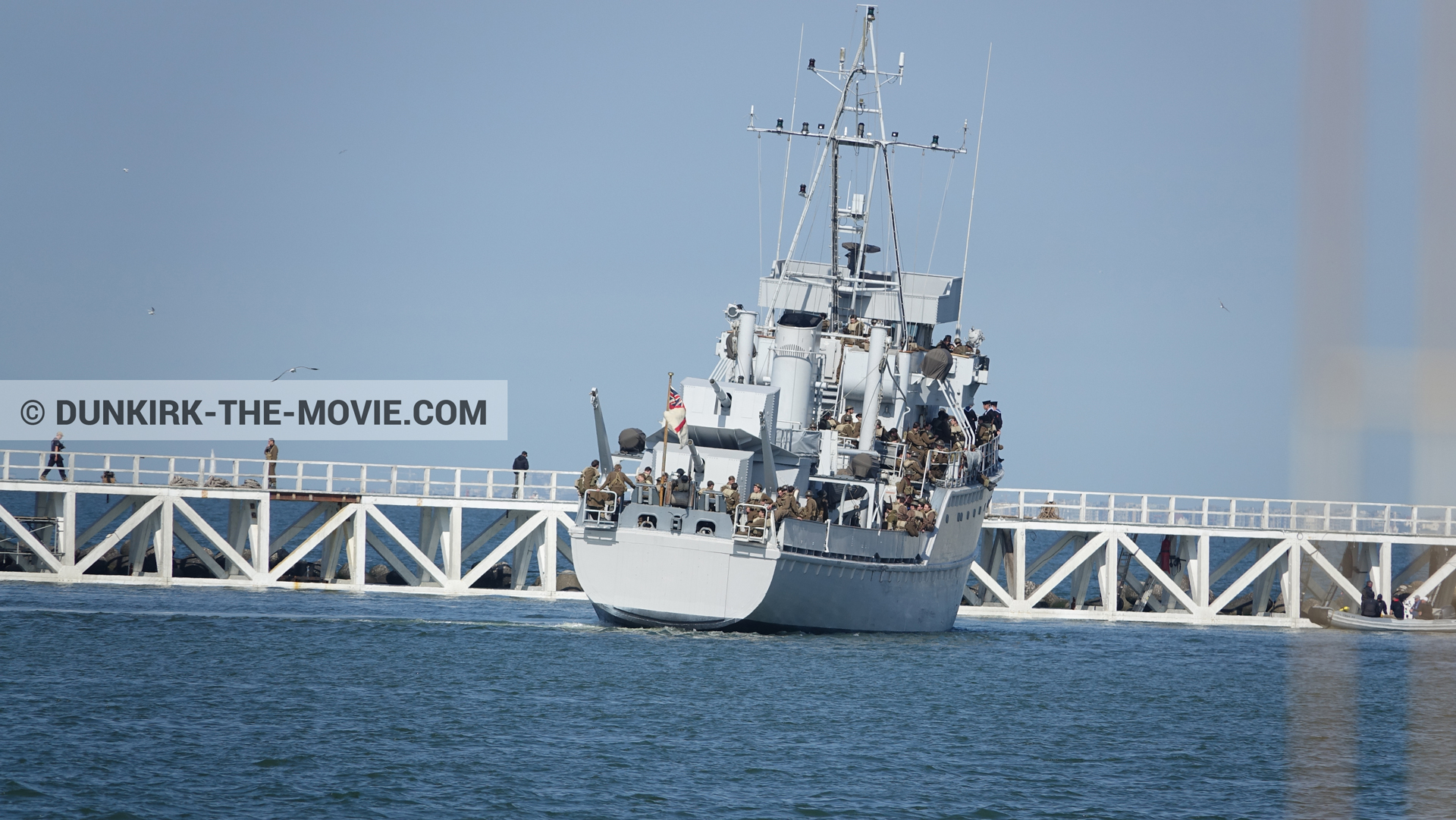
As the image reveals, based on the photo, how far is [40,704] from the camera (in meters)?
27.2

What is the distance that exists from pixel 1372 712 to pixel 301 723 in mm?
21802

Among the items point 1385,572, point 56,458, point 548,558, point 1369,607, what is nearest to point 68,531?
point 56,458

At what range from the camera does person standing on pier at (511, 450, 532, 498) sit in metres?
44.7

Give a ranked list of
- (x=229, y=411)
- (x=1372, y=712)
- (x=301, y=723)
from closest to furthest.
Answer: (x=301, y=723)
(x=1372, y=712)
(x=229, y=411)

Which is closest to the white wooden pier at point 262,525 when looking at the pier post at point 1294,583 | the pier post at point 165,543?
the pier post at point 165,543

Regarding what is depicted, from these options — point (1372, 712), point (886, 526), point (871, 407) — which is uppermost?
point (871, 407)

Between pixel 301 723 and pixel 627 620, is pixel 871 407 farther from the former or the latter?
pixel 301 723

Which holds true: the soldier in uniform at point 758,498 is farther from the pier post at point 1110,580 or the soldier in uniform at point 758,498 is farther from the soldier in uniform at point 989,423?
the pier post at point 1110,580

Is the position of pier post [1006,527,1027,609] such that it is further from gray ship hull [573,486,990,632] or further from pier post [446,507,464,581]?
pier post [446,507,464,581]

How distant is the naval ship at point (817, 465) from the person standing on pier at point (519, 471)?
6.68 m

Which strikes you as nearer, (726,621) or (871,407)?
(726,621)

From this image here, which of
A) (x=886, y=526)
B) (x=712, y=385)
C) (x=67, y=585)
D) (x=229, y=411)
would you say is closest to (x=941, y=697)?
(x=886, y=526)

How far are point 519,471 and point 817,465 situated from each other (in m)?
9.12

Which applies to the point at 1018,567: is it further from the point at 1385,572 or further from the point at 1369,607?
the point at 1385,572
